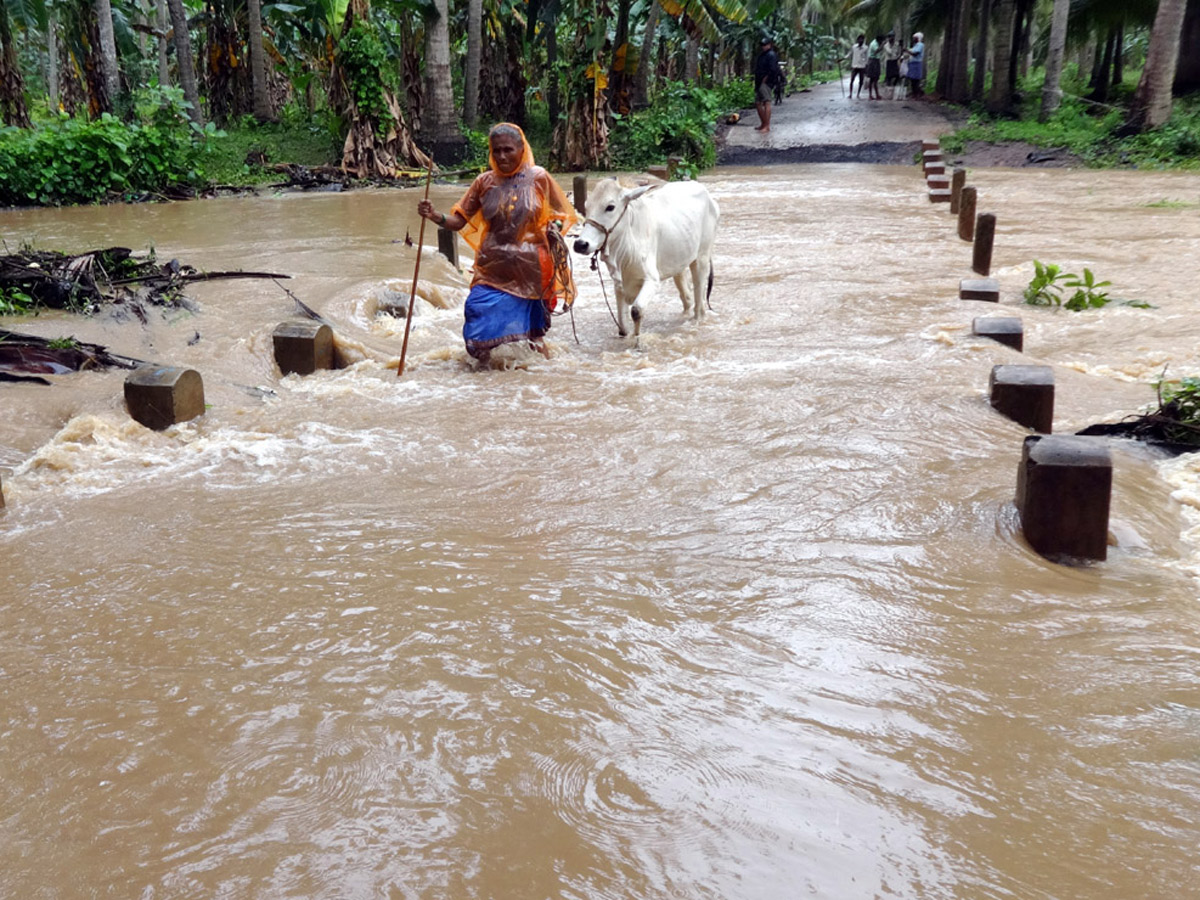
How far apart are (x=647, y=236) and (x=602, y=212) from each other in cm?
57

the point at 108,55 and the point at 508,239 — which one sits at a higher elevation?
the point at 108,55

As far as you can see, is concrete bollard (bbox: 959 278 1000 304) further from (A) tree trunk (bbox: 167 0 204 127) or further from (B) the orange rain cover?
(A) tree trunk (bbox: 167 0 204 127)

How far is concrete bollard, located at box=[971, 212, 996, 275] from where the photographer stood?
404 inches

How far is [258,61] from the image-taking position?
22.4 meters

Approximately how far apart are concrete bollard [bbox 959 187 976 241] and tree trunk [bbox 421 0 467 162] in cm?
1052

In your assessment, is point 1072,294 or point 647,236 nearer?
point 647,236

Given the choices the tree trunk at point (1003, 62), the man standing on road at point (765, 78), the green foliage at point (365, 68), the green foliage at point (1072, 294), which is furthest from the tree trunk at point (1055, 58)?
the green foliage at point (1072, 294)

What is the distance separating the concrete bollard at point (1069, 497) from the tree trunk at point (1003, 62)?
24.5m

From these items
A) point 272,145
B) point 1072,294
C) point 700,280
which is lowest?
point 1072,294

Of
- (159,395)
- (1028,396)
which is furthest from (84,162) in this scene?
(1028,396)

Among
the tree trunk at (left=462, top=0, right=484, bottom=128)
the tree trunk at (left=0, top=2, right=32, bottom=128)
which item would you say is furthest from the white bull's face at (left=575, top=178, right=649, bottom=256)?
the tree trunk at (left=0, top=2, right=32, bottom=128)

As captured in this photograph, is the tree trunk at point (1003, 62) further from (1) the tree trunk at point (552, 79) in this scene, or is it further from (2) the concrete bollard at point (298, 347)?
(2) the concrete bollard at point (298, 347)

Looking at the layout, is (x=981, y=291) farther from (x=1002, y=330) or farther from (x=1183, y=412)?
(x=1183, y=412)

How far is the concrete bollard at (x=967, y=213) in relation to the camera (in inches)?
480
